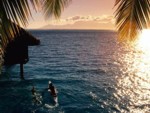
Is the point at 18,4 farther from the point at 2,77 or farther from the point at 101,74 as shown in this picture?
the point at 101,74

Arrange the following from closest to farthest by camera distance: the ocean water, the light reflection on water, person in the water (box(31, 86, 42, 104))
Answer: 1. the ocean water
2. the light reflection on water
3. person in the water (box(31, 86, 42, 104))

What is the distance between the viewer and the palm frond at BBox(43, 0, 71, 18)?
240 inches

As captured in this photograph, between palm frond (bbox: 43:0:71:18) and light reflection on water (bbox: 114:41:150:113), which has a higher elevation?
palm frond (bbox: 43:0:71:18)

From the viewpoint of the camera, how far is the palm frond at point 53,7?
20.0ft

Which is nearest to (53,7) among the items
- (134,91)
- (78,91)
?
(78,91)

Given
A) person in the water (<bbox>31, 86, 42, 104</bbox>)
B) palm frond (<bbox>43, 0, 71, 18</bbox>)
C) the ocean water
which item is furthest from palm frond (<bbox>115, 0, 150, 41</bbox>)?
person in the water (<bbox>31, 86, 42, 104</bbox>)

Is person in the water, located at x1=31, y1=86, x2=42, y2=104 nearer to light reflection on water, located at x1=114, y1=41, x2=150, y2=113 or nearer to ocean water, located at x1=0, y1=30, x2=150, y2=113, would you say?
ocean water, located at x1=0, y1=30, x2=150, y2=113

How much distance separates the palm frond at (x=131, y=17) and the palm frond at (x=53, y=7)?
1.31 metres

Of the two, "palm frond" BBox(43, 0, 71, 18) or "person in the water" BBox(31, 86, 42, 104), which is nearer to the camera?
"palm frond" BBox(43, 0, 71, 18)

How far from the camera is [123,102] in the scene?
27953mm

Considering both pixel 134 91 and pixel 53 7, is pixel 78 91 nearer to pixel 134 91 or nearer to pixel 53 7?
pixel 134 91

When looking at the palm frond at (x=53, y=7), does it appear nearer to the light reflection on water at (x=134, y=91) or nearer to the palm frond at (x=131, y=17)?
the palm frond at (x=131, y=17)

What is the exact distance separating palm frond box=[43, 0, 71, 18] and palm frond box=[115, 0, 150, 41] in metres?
1.31

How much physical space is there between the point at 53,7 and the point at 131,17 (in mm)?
1849
